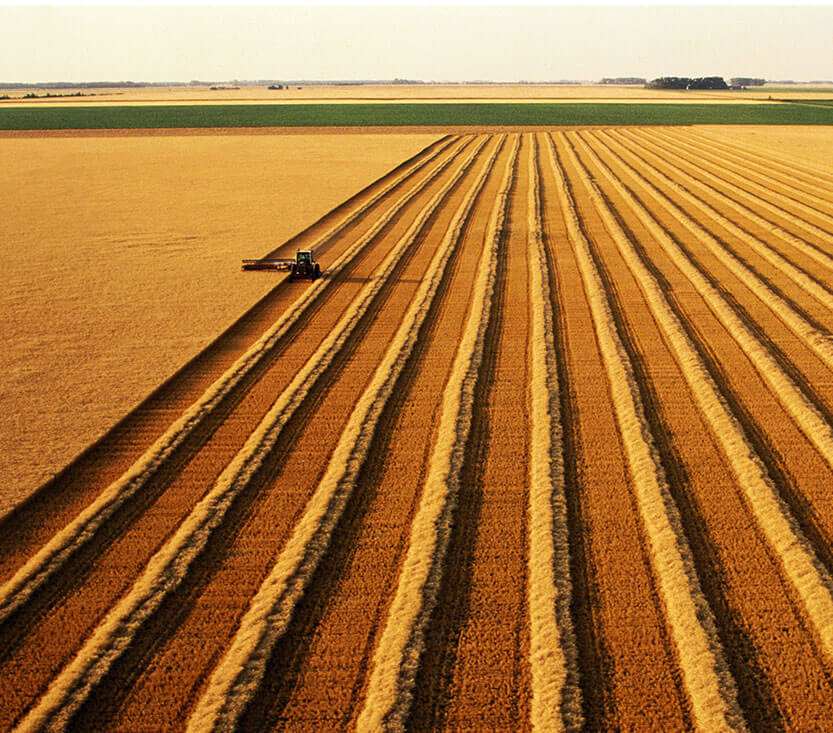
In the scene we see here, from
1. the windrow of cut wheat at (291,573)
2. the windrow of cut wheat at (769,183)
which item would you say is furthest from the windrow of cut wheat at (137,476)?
the windrow of cut wheat at (769,183)

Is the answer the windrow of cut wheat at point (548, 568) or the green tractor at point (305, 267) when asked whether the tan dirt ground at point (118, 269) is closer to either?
the green tractor at point (305, 267)

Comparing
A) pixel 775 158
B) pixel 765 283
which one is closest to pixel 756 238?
pixel 765 283

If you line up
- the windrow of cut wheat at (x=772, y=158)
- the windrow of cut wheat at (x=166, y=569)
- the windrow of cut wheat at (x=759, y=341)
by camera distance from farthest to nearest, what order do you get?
the windrow of cut wheat at (x=772, y=158) → the windrow of cut wheat at (x=759, y=341) → the windrow of cut wheat at (x=166, y=569)

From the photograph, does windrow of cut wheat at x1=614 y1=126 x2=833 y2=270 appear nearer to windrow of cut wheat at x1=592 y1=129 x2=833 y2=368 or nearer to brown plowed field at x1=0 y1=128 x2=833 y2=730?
windrow of cut wheat at x1=592 y1=129 x2=833 y2=368

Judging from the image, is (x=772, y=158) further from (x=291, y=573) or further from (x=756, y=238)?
(x=291, y=573)

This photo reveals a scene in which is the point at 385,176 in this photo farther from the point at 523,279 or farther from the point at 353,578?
the point at 353,578

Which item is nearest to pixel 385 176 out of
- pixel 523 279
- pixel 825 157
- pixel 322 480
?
pixel 523 279
